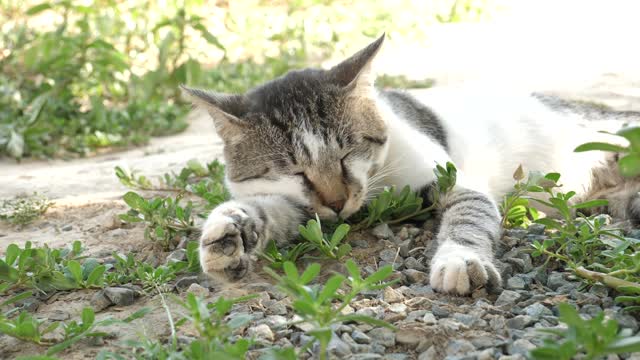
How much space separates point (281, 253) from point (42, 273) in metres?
0.89

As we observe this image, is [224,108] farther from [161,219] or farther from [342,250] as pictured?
[342,250]

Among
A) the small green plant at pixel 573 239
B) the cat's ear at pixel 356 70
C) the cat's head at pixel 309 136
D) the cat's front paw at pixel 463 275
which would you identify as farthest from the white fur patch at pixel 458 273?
the cat's ear at pixel 356 70

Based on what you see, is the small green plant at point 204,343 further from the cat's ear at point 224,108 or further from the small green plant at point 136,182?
the small green plant at point 136,182

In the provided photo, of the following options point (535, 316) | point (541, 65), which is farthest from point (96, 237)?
point (541, 65)

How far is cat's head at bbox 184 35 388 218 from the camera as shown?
9.09 ft

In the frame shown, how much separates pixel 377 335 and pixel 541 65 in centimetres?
426

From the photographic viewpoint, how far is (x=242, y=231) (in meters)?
2.41

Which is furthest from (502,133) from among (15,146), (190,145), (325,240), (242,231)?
(15,146)

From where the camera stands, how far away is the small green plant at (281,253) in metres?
2.45

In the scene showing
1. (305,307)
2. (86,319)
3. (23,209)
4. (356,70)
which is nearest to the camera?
(305,307)

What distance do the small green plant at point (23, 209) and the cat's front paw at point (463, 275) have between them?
87.9 inches

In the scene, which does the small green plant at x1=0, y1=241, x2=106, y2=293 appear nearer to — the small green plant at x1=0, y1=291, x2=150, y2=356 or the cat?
the small green plant at x1=0, y1=291, x2=150, y2=356

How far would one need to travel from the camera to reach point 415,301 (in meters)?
2.12

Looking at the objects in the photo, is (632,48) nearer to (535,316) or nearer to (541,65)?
(541,65)
